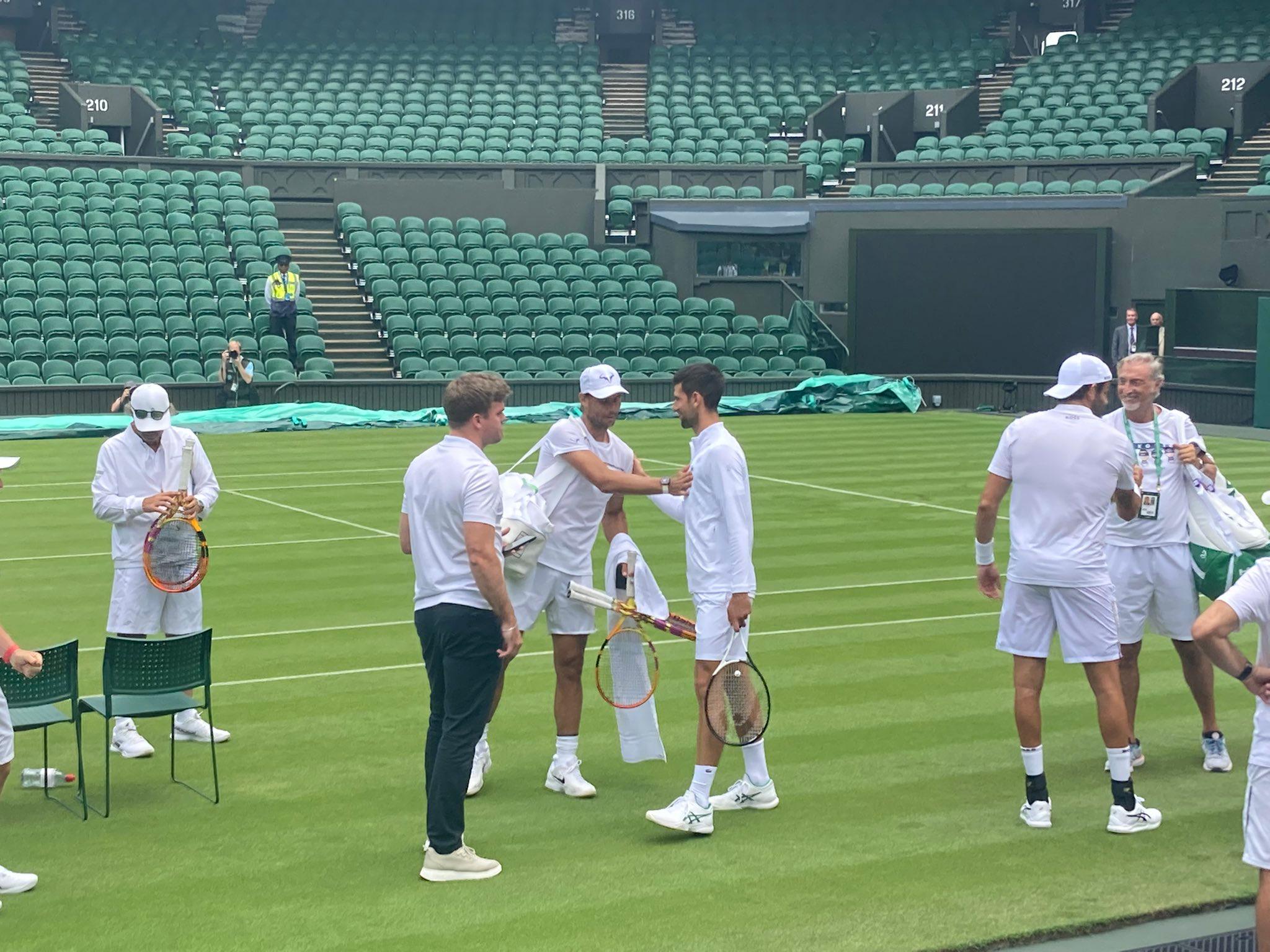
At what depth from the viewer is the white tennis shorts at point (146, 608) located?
8.93 m

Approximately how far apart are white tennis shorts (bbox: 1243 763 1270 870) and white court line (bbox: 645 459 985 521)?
13007mm

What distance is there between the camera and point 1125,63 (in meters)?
41.9

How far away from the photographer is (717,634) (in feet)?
24.7

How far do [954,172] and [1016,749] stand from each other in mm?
30277

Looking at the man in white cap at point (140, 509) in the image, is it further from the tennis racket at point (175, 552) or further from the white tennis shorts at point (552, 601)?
the white tennis shorts at point (552, 601)

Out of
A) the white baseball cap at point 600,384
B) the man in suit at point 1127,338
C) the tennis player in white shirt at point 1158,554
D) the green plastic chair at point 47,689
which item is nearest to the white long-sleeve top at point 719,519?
the white baseball cap at point 600,384

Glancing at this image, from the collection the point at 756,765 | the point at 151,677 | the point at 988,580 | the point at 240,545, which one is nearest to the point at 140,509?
the point at 151,677

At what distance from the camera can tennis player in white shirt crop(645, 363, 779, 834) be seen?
7430mm

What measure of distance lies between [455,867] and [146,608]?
10.0 ft

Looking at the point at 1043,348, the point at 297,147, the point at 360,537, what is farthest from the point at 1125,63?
the point at 360,537

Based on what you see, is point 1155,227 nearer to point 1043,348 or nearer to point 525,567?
point 1043,348

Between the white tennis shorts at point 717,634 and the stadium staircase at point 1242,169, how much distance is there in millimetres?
30611

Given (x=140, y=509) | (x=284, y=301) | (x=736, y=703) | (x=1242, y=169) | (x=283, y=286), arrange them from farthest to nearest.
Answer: (x=1242, y=169) → (x=284, y=301) → (x=283, y=286) → (x=140, y=509) → (x=736, y=703)

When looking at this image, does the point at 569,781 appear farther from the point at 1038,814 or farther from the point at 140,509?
the point at 140,509
